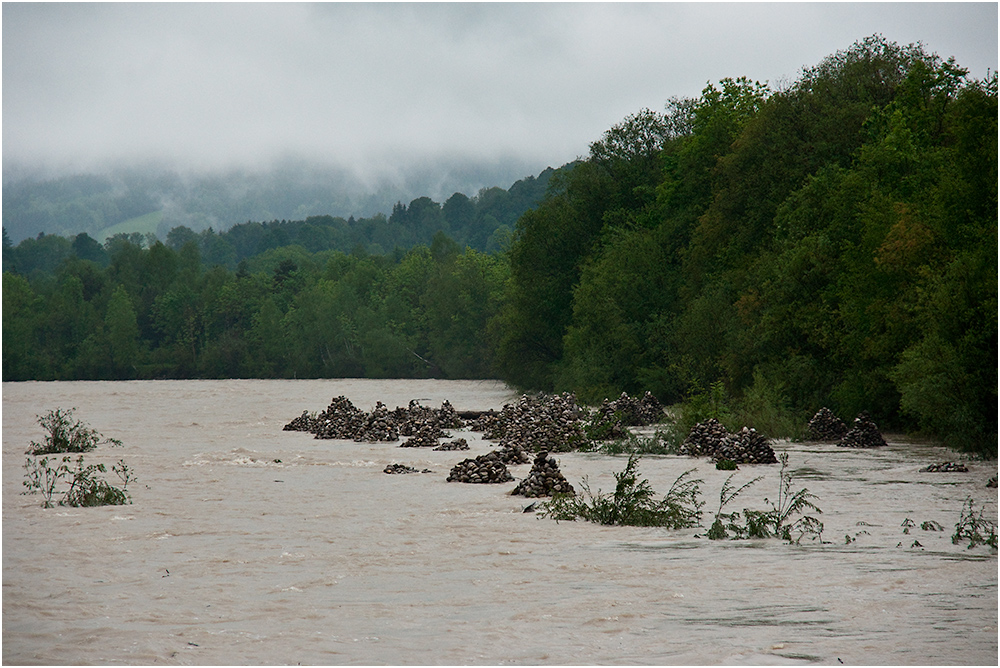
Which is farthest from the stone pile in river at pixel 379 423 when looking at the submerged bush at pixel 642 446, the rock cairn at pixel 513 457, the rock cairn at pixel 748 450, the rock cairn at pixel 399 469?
the rock cairn at pixel 748 450

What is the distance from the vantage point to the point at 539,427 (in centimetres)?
2625

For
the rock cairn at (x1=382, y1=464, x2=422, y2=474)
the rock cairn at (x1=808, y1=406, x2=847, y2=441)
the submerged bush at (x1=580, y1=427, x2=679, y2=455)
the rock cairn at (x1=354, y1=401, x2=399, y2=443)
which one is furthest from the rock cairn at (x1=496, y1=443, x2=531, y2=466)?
the rock cairn at (x1=808, y1=406, x2=847, y2=441)

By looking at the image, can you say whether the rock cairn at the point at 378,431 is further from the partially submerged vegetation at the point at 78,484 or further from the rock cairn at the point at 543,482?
the rock cairn at the point at 543,482

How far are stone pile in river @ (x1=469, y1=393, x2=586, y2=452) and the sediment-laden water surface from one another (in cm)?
678

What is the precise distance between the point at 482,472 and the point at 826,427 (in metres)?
11.7

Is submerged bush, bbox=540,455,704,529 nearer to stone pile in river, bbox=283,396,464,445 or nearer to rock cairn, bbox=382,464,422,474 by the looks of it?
rock cairn, bbox=382,464,422,474

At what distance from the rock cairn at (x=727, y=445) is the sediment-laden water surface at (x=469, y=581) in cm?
236

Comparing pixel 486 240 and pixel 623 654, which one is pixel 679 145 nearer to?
pixel 623 654

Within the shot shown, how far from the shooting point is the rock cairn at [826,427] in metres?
25.6

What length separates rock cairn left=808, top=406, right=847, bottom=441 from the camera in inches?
1008

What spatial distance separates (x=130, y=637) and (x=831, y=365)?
81.5 feet

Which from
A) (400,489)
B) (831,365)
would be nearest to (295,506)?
(400,489)

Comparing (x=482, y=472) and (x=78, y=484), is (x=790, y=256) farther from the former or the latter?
(x=78, y=484)

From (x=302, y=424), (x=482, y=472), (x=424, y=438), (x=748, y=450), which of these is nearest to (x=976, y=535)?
Result: (x=482, y=472)
